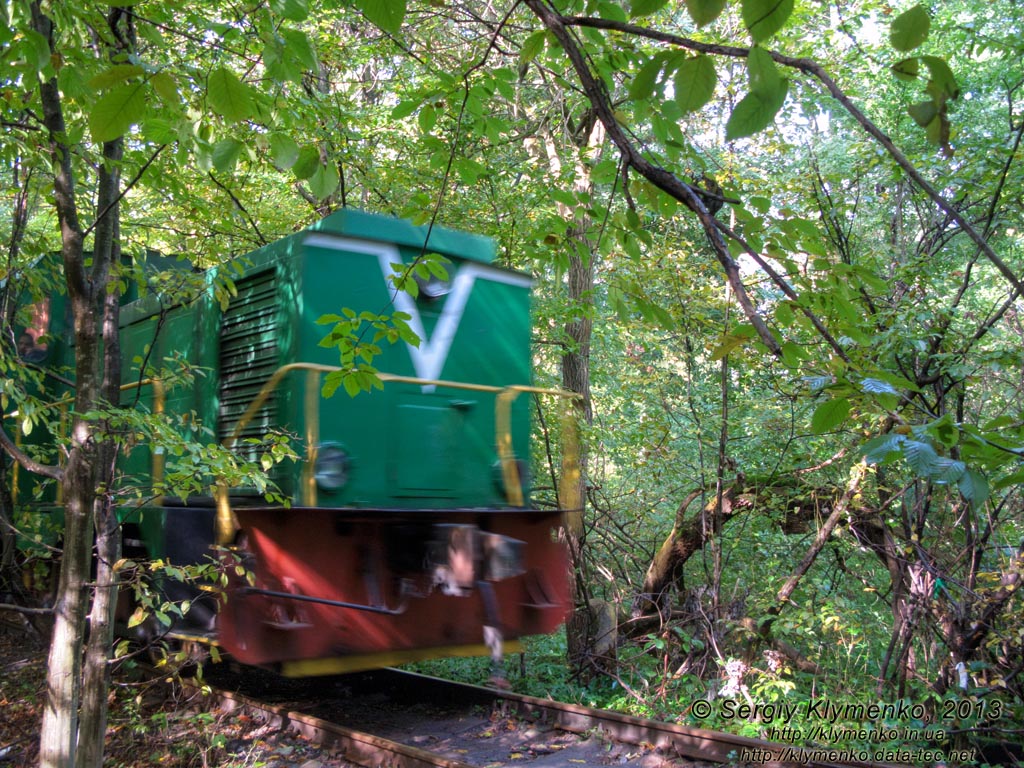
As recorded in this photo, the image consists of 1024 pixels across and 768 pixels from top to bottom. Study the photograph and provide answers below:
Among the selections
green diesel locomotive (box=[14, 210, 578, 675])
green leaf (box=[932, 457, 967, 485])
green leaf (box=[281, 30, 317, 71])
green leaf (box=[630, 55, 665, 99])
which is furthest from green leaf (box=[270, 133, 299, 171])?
green leaf (box=[932, 457, 967, 485])

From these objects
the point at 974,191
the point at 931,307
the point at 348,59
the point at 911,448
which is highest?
the point at 348,59

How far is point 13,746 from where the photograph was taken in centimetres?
492

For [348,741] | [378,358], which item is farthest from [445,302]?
[348,741]

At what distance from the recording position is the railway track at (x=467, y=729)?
430 centimetres

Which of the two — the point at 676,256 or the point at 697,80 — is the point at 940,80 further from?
the point at 676,256

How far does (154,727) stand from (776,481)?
4999mm

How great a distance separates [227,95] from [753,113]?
130cm

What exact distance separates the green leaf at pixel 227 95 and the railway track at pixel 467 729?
3343 mm

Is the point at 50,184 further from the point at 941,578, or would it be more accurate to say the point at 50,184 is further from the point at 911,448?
the point at 941,578

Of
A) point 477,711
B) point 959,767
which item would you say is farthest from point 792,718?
point 477,711

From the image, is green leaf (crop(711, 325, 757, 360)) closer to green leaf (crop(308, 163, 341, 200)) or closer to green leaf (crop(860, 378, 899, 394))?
green leaf (crop(860, 378, 899, 394))

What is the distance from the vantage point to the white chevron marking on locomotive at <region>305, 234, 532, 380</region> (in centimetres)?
513

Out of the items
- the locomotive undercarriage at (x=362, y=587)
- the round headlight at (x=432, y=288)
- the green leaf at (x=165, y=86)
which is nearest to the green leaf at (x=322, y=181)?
the green leaf at (x=165, y=86)

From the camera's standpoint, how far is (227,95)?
2047 mm
